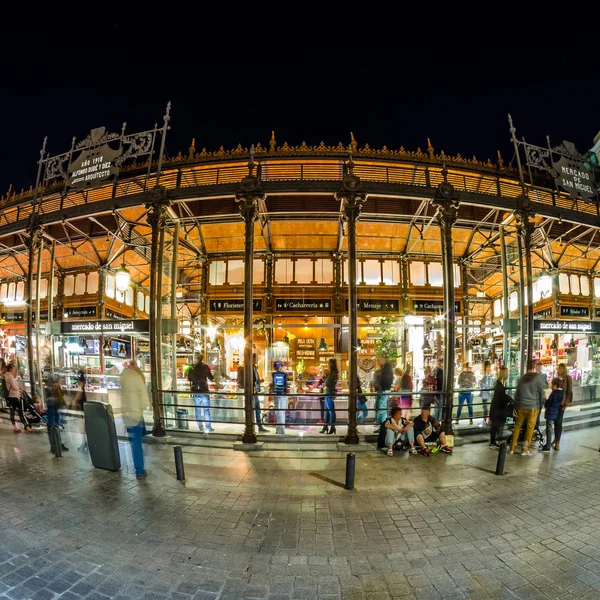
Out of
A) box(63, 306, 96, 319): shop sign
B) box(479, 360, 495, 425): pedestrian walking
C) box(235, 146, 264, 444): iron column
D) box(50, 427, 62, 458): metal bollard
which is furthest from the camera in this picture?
box(63, 306, 96, 319): shop sign

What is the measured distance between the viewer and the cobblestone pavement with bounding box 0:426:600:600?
12.6 ft

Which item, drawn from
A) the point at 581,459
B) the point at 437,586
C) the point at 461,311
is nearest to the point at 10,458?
the point at 437,586

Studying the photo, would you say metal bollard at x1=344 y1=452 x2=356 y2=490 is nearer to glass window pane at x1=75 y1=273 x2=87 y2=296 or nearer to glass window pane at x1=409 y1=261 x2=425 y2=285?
glass window pane at x1=409 y1=261 x2=425 y2=285

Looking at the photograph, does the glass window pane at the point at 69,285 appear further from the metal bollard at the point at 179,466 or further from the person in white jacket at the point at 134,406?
→ the metal bollard at the point at 179,466

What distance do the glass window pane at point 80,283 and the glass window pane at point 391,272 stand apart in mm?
16517

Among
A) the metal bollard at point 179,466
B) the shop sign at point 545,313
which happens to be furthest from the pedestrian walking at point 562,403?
the shop sign at point 545,313

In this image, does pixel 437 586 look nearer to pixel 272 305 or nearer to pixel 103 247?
pixel 272 305

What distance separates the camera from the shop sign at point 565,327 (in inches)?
427

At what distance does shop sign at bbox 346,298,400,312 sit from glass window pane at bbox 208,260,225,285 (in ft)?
22.5

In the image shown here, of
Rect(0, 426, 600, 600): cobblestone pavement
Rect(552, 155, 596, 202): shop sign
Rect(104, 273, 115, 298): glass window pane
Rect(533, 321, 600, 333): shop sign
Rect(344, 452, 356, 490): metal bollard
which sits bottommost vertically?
Rect(0, 426, 600, 600): cobblestone pavement

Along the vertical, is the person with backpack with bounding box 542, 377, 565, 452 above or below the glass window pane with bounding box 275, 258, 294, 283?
below

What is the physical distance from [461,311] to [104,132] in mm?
16924

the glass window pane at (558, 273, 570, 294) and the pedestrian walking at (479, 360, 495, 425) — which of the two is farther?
the glass window pane at (558, 273, 570, 294)

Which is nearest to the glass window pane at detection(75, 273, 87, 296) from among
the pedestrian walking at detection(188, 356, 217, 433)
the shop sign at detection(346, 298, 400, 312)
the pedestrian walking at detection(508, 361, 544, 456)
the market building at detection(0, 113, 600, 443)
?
the market building at detection(0, 113, 600, 443)
